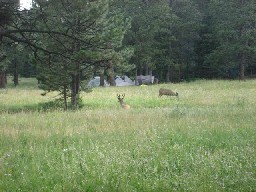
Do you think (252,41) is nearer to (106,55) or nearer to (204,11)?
(204,11)

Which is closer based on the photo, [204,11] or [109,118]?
[109,118]

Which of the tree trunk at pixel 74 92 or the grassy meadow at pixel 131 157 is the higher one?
the tree trunk at pixel 74 92

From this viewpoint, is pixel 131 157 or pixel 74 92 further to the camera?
pixel 74 92

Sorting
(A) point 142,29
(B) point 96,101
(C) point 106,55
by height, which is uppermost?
(A) point 142,29

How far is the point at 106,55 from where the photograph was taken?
46.8ft

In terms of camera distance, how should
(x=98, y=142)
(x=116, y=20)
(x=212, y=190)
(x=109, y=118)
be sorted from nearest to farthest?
1. (x=212, y=190)
2. (x=98, y=142)
3. (x=109, y=118)
4. (x=116, y=20)

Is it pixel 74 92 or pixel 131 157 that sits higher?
pixel 74 92

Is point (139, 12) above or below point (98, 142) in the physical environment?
above

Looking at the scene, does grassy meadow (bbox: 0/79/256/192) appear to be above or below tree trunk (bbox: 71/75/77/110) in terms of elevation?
below

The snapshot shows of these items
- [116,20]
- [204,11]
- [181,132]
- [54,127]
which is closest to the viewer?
[181,132]

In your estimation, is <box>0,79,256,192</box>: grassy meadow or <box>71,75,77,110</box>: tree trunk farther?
<box>71,75,77,110</box>: tree trunk

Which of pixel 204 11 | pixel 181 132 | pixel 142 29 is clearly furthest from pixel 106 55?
pixel 204 11

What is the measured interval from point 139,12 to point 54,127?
111ft

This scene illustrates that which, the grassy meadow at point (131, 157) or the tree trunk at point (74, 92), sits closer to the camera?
the grassy meadow at point (131, 157)
